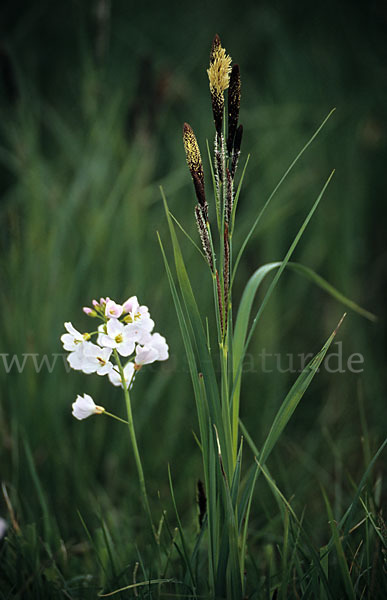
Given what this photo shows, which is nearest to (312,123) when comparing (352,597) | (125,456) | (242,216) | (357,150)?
(357,150)

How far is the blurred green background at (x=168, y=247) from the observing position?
136 centimetres

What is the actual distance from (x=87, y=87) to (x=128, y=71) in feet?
3.05

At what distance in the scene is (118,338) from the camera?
71cm

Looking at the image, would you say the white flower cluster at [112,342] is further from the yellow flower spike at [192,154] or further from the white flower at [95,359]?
the yellow flower spike at [192,154]

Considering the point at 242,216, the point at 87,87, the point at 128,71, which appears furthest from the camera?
the point at 128,71

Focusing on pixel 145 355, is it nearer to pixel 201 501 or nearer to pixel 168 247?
pixel 201 501

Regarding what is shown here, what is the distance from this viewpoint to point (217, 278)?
730 millimetres

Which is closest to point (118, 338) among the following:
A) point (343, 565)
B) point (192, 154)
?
point (192, 154)

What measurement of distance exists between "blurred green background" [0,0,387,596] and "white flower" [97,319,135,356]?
0.44 metres

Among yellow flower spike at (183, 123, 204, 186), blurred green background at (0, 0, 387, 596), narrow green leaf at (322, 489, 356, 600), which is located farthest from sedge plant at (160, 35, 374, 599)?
blurred green background at (0, 0, 387, 596)

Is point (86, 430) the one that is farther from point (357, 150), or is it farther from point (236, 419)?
point (357, 150)

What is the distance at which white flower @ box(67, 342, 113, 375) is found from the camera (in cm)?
70

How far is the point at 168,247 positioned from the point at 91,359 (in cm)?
108

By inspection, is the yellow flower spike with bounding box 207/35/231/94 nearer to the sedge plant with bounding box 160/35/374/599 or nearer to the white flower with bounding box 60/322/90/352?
the sedge plant with bounding box 160/35/374/599
